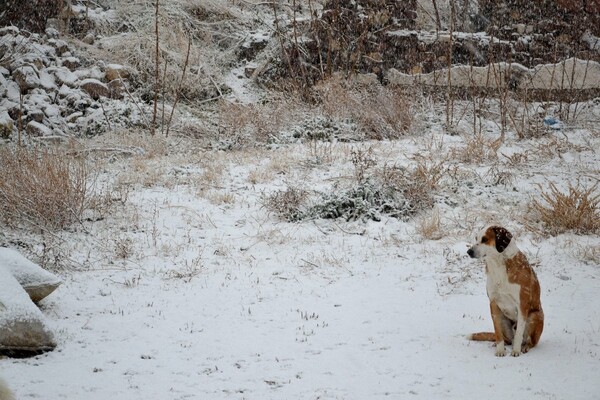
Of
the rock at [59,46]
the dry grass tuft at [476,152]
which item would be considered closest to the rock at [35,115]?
the rock at [59,46]

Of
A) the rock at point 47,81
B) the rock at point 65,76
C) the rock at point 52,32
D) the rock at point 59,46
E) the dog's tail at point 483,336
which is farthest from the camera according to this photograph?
the rock at point 52,32

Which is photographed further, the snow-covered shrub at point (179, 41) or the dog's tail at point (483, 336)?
the snow-covered shrub at point (179, 41)

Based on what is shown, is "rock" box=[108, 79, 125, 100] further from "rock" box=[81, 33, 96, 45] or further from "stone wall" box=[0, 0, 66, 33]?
"stone wall" box=[0, 0, 66, 33]

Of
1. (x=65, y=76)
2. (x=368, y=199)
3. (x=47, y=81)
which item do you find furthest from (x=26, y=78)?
(x=368, y=199)

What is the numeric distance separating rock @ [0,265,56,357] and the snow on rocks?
27.1ft

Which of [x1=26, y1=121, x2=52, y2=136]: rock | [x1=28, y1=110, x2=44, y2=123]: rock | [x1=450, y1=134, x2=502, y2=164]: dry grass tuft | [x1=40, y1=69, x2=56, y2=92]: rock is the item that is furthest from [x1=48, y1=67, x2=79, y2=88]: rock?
[x1=450, y1=134, x2=502, y2=164]: dry grass tuft

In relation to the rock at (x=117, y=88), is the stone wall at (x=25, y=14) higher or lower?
higher

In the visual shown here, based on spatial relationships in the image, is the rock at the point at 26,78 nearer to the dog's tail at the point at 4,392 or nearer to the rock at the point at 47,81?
the rock at the point at 47,81

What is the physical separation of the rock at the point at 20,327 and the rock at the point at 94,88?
10.0m

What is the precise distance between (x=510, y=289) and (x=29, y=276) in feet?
13.1

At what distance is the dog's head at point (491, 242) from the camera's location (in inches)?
164

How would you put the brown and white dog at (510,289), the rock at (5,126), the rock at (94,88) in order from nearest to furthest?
the brown and white dog at (510,289)
the rock at (5,126)
the rock at (94,88)

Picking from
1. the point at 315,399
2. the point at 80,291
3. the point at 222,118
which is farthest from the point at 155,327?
the point at 222,118

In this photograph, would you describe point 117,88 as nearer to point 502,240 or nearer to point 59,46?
point 59,46
